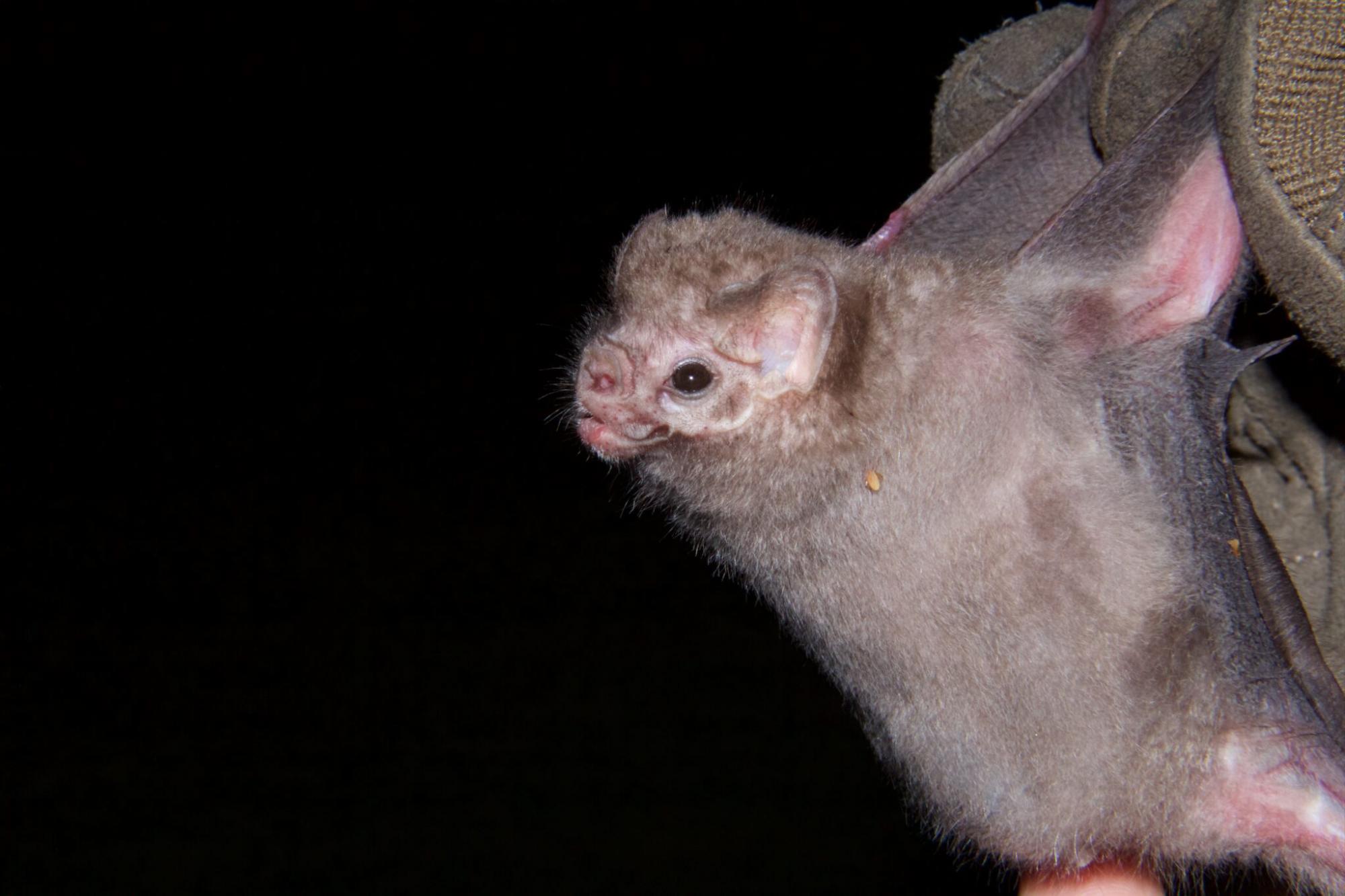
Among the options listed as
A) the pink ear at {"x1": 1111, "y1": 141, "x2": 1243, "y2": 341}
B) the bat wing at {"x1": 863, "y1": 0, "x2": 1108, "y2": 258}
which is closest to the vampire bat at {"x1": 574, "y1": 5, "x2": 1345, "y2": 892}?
the pink ear at {"x1": 1111, "y1": 141, "x2": 1243, "y2": 341}

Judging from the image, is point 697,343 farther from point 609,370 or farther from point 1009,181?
point 1009,181

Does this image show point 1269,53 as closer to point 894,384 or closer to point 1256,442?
point 894,384

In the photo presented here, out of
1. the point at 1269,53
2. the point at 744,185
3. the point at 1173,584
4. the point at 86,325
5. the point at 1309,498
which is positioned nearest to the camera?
the point at 1269,53

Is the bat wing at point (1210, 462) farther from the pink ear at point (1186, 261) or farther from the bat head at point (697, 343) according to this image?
the bat head at point (697, 343)

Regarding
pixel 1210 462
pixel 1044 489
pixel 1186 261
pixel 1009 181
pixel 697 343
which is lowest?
pixel 1210 462

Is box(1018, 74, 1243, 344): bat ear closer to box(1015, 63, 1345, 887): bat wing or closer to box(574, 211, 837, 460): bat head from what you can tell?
box(1015, 63, 1345, 887): bat wing

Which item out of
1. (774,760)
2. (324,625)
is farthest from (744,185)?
(324,625)

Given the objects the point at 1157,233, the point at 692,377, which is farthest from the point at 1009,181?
the point at 692,377
